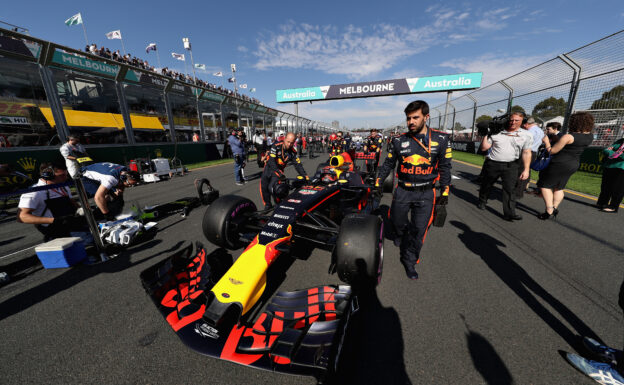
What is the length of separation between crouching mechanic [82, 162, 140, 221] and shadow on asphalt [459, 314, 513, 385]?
Answer: 14.4 feet

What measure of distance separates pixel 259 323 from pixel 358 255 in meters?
0.95

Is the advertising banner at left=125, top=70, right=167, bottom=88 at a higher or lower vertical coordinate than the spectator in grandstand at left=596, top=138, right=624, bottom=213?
higher

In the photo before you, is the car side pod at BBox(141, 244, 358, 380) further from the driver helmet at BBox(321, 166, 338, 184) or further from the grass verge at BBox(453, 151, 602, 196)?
the grass verge at BBox(453, 151, 602, 196)

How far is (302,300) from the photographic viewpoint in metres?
1.82

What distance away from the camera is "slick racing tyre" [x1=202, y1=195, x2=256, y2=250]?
2.70 metres

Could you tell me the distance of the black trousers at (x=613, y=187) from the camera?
13.5 ft

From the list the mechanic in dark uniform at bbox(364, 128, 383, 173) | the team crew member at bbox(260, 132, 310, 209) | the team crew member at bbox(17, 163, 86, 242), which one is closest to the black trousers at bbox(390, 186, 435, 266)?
the team crew member at bbox(260, 132, 310, 209)

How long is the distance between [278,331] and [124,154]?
449 inches

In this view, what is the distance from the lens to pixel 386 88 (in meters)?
20.9

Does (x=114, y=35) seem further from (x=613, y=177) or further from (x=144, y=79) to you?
(x=613, y=177)

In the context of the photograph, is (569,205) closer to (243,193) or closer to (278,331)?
(278,331)

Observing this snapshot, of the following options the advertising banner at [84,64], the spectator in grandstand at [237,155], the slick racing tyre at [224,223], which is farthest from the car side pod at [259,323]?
the advertising banner at [84,64]

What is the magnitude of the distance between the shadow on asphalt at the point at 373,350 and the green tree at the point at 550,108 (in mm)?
11772

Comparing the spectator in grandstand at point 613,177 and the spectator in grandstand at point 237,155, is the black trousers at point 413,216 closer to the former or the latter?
the spectator in grandstand at point 613,177
